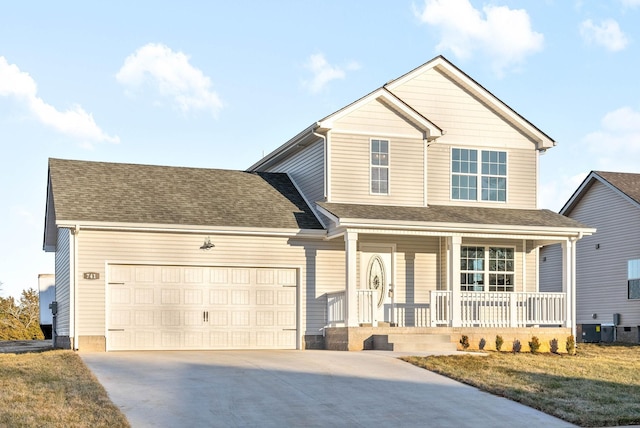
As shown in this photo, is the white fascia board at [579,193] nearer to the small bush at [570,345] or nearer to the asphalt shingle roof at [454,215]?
the asphalt shingle roof at [454,215]

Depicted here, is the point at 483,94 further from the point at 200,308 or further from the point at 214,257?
the point at 200,308

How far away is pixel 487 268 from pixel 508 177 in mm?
2844

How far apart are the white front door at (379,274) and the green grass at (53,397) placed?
880 cm

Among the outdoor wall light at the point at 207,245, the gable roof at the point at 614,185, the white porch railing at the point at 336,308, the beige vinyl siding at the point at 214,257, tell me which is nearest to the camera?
the beige vinyl siding at the point at 214,257

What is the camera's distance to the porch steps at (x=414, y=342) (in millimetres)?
21484

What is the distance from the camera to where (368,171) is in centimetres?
A: 2416

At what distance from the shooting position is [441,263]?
976 inches

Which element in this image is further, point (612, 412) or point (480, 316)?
point (480, 316)

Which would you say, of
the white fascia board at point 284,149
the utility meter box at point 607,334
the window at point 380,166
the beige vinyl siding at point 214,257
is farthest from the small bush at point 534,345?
the utility meter box at point 607,334

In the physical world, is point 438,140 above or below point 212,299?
above

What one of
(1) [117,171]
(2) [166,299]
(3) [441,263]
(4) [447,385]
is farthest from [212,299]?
(4) [447,385]

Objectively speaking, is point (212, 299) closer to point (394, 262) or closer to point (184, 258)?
point (184, 258)

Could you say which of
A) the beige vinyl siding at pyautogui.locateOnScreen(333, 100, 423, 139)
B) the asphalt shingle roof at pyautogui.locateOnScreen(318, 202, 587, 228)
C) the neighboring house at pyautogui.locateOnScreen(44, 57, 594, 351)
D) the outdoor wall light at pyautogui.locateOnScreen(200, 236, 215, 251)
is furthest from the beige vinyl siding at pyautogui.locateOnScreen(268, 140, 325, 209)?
the outdoor wall light at pyautogui.locateOnScreen(200, 236, 215, 251)

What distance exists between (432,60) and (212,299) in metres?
9.34
